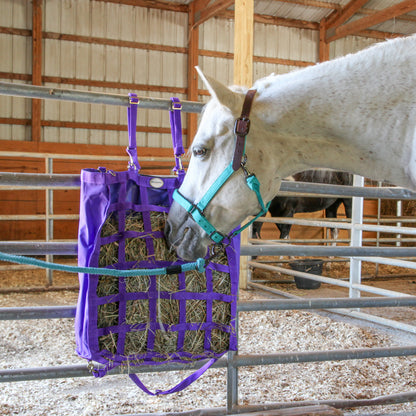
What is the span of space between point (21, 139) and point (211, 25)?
16.0ft

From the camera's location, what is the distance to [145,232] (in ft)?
4.44

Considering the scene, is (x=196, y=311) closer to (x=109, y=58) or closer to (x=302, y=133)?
(x=302, y=133)

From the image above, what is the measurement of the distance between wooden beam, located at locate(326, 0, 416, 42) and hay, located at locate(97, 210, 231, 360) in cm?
812

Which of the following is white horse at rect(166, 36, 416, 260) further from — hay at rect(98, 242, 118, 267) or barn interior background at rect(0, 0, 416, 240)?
barn interior background at rect(0, 0, 416, 240)

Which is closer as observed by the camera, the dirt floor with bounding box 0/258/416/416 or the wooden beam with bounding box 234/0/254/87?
the dirt floor with bounding box 0/258/416/416

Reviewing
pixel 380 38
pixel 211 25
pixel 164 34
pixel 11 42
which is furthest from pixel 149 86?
pixel 380 38

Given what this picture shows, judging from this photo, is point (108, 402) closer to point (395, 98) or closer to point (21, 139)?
point (395, 98)

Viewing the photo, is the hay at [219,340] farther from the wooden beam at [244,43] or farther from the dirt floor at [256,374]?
the wooden beam at [244,43]

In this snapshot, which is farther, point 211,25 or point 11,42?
point 211,25

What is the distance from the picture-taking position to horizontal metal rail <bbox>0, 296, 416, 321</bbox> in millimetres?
1412

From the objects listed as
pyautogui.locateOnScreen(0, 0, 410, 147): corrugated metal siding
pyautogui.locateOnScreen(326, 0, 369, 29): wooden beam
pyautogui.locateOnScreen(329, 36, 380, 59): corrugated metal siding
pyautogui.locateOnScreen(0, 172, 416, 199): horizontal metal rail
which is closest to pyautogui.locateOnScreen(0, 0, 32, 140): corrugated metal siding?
pyautogui.locateOnScreen(0, 0, 410, 147): corrugated metal siding

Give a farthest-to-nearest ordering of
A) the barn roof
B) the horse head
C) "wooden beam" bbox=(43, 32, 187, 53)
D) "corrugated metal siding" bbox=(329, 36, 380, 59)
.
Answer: "corrugated metal siding" bbox=(329, 36, 380, 59), the barn roof, "wooden beam" bbox=(43, 32, 187, 53), the horse head

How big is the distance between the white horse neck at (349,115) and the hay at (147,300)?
474 millimetres

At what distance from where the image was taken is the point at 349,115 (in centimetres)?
134
